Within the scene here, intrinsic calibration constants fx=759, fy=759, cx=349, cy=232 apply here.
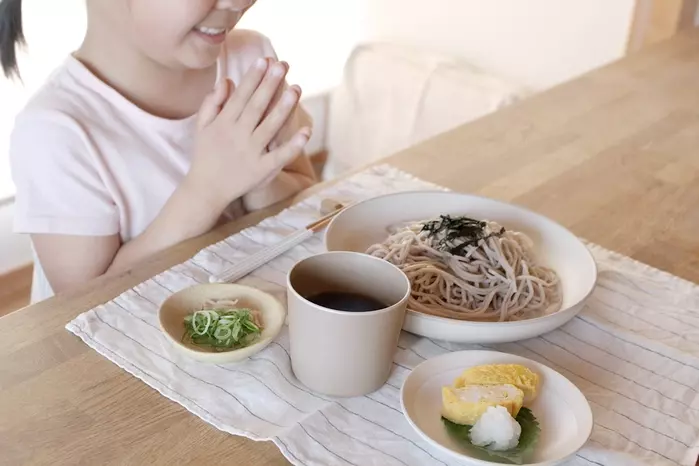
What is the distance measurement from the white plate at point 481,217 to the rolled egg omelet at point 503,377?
0.09m

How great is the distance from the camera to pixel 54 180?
974 millimetres

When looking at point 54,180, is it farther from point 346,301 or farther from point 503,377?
point 503,377

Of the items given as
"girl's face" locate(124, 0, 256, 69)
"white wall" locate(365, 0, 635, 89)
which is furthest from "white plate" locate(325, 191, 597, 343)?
"white wall" locate(365, 0, 635, 89)

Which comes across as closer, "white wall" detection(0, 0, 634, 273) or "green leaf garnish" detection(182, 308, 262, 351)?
"green leaf garnish" detection(182, 308, 262, 351)

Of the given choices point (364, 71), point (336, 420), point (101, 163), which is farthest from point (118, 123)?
point (364, 71)

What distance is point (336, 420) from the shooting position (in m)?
0.65

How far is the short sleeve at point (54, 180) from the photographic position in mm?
962

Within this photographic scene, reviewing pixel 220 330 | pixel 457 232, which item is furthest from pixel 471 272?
pixel 220 330

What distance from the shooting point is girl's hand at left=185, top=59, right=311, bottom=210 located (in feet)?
Result: 2.98

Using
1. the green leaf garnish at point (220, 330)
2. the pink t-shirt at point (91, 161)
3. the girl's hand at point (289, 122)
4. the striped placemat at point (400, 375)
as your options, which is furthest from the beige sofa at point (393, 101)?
the green leaf garnish at point (220, 330)

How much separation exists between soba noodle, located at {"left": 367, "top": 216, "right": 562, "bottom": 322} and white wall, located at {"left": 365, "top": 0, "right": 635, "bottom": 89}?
150 centimetres

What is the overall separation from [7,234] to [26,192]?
44.3 inches

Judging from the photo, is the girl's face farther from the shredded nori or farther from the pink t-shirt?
the shredded nori

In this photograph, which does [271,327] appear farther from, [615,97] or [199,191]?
[615,97]
